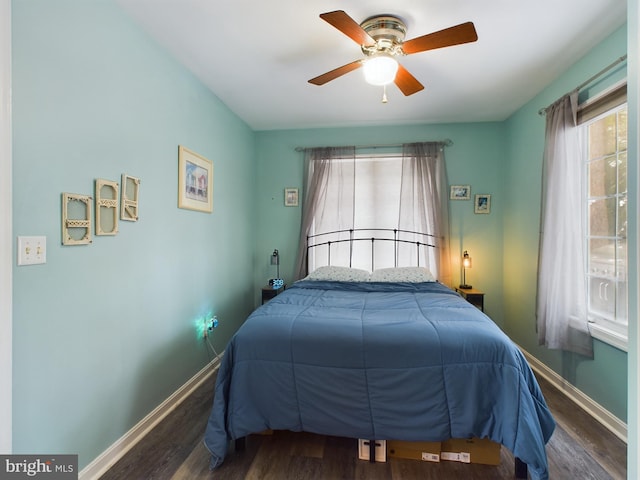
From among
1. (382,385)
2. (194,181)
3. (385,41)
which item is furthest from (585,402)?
(194,181)

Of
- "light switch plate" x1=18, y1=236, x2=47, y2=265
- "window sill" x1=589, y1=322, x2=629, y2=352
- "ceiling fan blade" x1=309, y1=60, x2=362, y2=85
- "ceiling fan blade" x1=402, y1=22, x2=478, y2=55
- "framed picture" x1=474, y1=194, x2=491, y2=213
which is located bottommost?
"window sill" x1=589, y1=322, x2=629, y2=352

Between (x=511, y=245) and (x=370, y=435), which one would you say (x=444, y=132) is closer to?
(x=511, y=245)

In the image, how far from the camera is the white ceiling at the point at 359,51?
1.77 meters

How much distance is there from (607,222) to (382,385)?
2.05 meters

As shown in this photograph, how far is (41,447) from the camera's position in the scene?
132cm

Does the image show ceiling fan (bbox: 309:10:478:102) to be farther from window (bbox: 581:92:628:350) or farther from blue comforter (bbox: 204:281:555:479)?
blue comforter (bbox: 204:281:555:479)

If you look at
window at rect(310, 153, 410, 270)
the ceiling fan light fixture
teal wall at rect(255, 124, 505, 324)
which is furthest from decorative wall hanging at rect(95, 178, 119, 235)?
teal wall at rect(255, 124, 505, 324)

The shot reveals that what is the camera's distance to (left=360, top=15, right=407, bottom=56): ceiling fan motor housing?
1837mm

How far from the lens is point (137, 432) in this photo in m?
1.87

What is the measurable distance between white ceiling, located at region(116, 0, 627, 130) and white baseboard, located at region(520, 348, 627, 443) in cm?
257

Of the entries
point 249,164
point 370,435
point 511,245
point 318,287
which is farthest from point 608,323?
point 249,164

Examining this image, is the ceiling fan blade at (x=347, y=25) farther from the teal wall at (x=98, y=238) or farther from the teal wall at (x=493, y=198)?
the teal wall at (x=493, y=198)

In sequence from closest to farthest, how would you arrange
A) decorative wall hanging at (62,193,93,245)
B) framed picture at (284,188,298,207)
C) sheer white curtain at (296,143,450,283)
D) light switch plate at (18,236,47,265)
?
light switch plate at (18,236,47,265) → decorative wall hanging at (62,193,93,245) → sheer white curtain at (296,143,450,283) → framed picture at (284,188,298,207)

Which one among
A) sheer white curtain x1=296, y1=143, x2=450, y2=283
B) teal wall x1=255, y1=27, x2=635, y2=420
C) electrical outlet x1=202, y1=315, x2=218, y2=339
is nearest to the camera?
electrical outlet x1=202, y1=315, x2=218, y2=339
